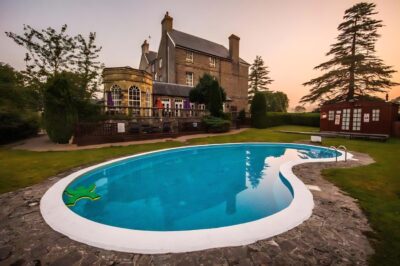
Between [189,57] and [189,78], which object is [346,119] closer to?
[189,78]

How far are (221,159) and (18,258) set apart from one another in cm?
867

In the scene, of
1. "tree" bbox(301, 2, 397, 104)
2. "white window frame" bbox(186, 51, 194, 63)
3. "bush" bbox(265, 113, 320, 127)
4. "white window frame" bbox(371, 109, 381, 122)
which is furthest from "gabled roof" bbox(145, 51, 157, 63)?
"white window frame" bbox(371, 109, 381, 122)

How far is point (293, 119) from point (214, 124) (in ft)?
53.2

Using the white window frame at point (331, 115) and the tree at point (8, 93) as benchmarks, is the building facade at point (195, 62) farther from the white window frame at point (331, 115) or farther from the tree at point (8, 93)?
the tree at point (8, 93)

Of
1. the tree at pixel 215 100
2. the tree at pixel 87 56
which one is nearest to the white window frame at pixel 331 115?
the tree at pixel 215 100

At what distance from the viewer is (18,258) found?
2.35 meters

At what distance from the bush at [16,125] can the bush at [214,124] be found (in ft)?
50.8

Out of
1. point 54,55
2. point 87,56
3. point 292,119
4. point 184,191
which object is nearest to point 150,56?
point 87,56

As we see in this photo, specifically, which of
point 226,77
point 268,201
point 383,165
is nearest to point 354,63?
point 226,77

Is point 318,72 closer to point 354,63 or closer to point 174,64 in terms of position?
point 354,63

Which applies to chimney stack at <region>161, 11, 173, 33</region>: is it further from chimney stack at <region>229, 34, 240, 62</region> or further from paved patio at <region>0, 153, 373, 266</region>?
paved patio at <region>0, 153, 373, 266</region>

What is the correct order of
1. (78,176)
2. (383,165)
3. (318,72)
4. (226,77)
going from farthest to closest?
(226,77) < (318,72) < (383,165) < (78,176)

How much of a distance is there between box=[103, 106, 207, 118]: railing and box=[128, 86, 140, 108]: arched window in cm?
203

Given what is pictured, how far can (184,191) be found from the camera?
236 inches
